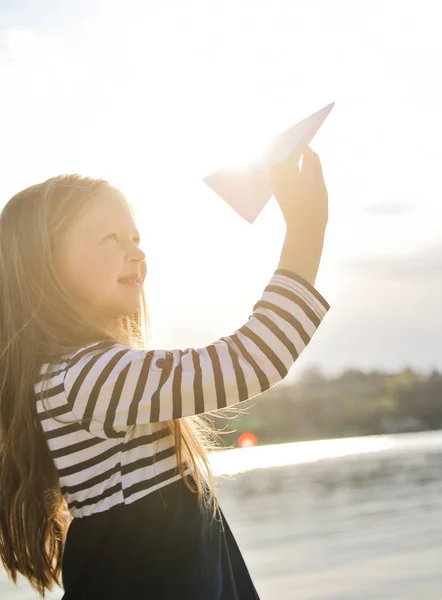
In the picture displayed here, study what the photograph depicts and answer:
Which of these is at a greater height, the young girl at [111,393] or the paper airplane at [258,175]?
the paper airplane at [258,175]

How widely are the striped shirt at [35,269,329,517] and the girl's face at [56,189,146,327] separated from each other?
0.42ft

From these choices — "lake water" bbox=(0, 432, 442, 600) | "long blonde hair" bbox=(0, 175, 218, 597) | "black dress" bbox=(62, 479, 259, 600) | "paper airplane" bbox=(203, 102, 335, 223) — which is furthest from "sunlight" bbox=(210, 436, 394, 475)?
"paper airplane" bbox=(203, 102, 335, 223)

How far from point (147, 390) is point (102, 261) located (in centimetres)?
30

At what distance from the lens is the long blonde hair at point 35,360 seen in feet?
5.24

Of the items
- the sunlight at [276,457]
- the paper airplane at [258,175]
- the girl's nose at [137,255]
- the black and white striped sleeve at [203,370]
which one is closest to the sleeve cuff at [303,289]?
the black and white striped sleeve at [203,370]

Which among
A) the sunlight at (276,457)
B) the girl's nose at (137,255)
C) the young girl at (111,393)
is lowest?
the sunlight at (276,457)

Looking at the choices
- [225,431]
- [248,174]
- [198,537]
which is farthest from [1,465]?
[248,174]

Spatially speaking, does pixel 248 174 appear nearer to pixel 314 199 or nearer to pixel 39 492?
pixel 314 199

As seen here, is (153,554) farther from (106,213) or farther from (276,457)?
(276,457)

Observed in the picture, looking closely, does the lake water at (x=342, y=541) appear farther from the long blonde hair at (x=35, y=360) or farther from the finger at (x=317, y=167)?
the finger at (x=317, y=167)

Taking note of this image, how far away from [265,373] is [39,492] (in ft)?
1.67

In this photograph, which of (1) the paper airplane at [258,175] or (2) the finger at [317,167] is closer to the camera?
(1) the paper airplane at [258,175]

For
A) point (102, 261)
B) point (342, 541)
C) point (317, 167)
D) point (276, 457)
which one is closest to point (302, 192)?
point (317, 167)

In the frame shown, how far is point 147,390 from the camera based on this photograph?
4.65ft
